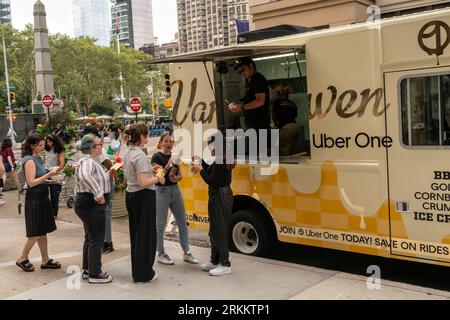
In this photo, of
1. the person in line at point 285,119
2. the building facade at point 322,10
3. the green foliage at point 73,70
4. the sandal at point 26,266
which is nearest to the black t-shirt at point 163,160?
the person in line at point 285,119

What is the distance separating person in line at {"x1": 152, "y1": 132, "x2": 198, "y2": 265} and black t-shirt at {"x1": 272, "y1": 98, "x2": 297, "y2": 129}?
4.94 ft

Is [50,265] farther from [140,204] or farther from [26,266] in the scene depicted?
[140,204]

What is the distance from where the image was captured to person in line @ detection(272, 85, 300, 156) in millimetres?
6672

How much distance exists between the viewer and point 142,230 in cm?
573

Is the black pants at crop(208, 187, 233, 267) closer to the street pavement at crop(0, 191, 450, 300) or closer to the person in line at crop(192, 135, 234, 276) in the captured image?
the person in line at crop(192, 135, 234, 276)

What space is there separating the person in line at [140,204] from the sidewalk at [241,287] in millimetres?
256

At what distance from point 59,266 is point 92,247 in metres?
1.15

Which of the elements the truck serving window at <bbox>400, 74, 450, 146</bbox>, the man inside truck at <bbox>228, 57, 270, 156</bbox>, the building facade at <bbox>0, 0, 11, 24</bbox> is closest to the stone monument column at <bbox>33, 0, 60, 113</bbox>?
the man inside truck at <bbox>228, 57, 270, 156</bbox>

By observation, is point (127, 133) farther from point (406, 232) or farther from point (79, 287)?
point (406, 232)

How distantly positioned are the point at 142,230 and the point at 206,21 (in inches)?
4734

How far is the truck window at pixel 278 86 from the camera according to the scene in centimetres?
670

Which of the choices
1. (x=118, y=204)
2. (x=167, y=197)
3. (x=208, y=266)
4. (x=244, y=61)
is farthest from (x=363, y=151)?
(x=118, y=204)
